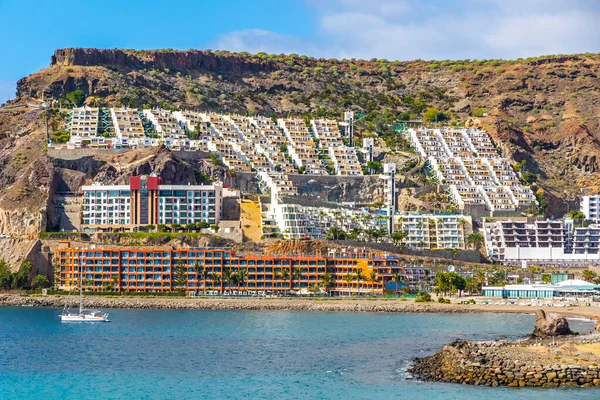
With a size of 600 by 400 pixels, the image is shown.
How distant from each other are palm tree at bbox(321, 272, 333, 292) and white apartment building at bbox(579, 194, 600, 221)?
173 feet

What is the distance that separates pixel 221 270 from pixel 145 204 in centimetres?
1802

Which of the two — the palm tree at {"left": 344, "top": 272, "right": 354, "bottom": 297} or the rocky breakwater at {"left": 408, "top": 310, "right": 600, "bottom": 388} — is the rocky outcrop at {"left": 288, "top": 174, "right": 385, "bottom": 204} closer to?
the palm tree at {"left": 344, "top": 272, "right": 354, "bottom": 297}

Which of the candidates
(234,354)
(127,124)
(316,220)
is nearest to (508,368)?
(234,354)

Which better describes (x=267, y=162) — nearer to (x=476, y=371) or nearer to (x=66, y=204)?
(x=66, y=204)

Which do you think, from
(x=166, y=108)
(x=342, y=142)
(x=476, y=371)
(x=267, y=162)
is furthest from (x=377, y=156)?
(x=476, y=371)

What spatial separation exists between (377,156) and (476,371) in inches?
4288

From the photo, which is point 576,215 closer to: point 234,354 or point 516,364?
point 234,354

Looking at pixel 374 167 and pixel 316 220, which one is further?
pixel 374 167

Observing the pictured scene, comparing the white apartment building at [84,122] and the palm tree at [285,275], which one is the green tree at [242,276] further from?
the white apartment building at [84,122]

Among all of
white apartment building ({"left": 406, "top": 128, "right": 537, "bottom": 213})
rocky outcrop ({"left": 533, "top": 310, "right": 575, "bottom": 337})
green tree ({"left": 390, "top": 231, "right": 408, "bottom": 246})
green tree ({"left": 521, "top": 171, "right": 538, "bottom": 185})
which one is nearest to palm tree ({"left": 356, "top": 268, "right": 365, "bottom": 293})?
green tree ({"left": 390, "top": 231, "right": 408, "bottom": 246})

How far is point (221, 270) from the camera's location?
13650 centimetres

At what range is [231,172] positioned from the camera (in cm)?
16225

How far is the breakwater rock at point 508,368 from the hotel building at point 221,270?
53.7 m

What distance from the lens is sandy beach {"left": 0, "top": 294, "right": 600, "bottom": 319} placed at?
4911 inches
